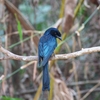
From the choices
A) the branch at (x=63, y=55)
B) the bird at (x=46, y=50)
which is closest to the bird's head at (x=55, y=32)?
the bird at (x=46, y=50)

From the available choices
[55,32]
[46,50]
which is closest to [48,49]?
[46,50]

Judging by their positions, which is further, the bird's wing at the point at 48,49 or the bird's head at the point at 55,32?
the bird's head at the point at 55,32

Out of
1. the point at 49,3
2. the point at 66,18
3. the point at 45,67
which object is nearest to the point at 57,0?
the point at 49,3

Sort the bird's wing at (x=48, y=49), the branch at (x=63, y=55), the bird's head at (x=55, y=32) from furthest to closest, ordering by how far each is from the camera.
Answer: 1. the bird's head at (x=55, y=32)
2. the bird's wing at (x=48, y=49)
3. the branch at (x=63, y=55)

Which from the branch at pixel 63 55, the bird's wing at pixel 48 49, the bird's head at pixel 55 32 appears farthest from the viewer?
the bird's head at pixel 55 32

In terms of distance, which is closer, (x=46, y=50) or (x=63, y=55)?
(x=63, y=55)

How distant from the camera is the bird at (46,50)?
2213mm

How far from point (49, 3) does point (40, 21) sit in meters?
0.62

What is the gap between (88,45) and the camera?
453cm

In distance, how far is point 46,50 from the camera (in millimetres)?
2338

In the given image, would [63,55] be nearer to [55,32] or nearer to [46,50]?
[46,50]

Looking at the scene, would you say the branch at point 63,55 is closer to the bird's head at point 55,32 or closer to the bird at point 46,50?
the bird at point 46,50

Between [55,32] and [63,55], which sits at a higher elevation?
[55,32]

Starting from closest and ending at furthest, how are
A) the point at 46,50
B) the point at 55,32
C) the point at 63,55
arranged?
the point at 63,55 < the point at 46,50 < the point at 55,32
